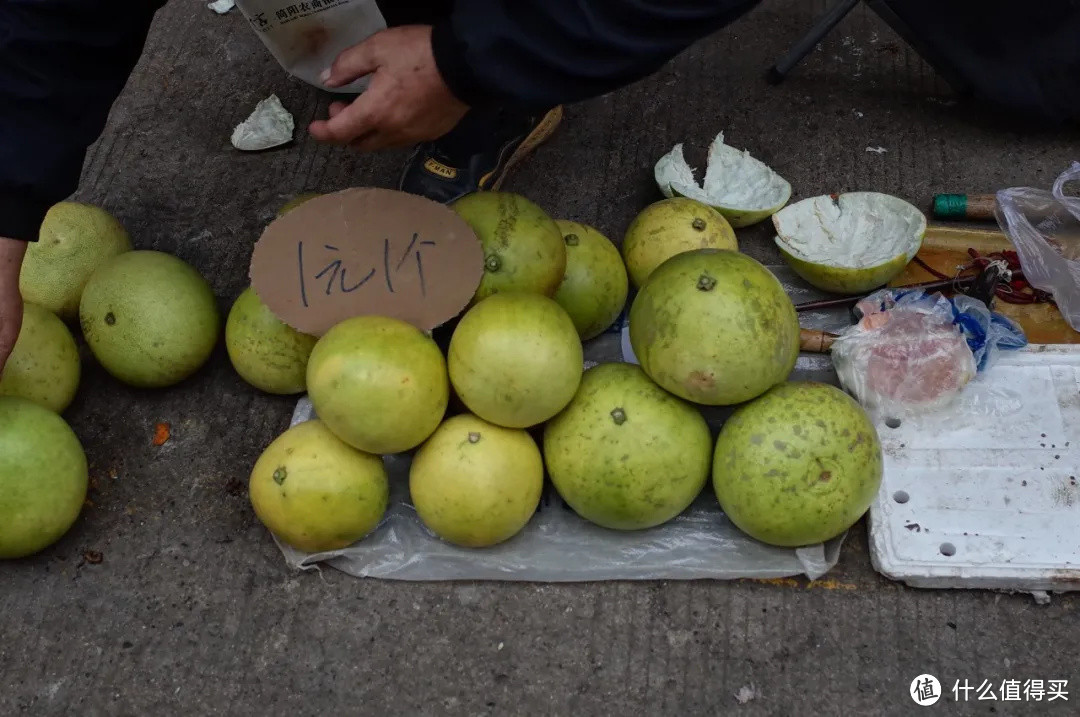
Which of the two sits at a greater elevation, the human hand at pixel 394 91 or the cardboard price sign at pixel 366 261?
the human hand at pixel 394 91

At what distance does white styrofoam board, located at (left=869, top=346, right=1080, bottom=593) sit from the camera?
2082 mm

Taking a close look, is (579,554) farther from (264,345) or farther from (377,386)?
(264,345)

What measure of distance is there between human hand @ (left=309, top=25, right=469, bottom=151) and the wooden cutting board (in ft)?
4.63

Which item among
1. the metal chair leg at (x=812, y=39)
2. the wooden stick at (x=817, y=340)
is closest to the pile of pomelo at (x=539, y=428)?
the wooden stick at (x=817, y=340)

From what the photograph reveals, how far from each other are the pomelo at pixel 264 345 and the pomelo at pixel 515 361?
478 millimetres

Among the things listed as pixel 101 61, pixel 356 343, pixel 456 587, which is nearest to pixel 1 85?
pixel 101 61

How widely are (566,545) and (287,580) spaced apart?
2.14ft

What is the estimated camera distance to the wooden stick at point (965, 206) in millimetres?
2760

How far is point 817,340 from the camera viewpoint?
7.99 ft

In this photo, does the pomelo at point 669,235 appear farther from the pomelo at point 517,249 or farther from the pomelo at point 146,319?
the pomelo at point 146,319

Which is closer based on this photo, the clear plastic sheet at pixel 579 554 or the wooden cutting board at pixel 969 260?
the clear plastic sheet at pixel 579 554

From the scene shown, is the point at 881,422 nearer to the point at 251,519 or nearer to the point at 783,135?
the point at 783,135

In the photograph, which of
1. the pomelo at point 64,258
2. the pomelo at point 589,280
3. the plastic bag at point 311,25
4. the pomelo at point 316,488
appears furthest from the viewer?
the plastic bag at point 311,25

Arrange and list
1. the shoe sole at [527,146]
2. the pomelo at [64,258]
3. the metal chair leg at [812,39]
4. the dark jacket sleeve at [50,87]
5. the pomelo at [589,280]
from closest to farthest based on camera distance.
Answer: the dark jacket sleeve at [50,87], the pomelo at [589,280], the pomelo at [64,258], the shoe sole at [527,146], the metal chair leg at [812,39]
